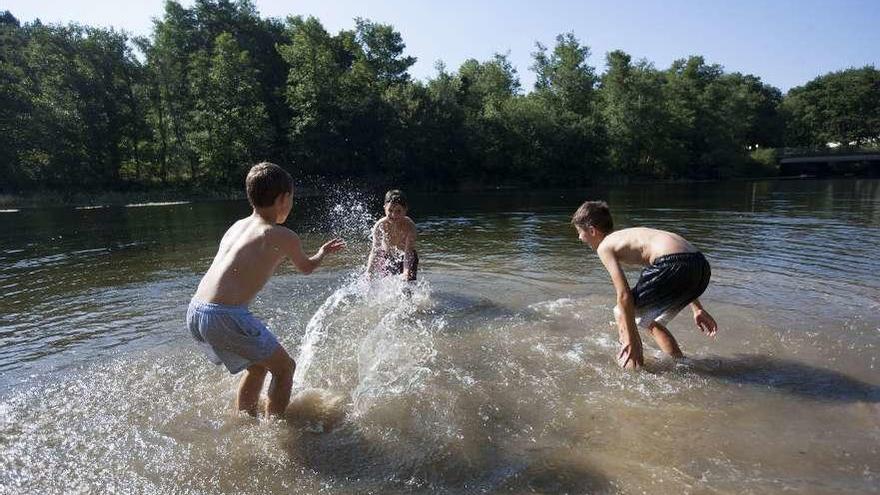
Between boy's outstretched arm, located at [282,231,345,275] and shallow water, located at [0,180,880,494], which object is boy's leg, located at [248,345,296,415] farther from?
boy's outstretched arm, located at [282,231,345,275]

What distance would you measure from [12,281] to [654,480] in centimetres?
1346

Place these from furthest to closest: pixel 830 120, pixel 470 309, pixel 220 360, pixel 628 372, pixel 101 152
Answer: pixel 830 120
pixel 101 152
pixel 470 309
pixel 628 372
pixel 220 360

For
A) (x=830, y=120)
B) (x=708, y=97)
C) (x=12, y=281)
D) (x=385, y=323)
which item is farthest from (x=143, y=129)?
(x=830, y=120)

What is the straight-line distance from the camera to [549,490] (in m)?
3.61

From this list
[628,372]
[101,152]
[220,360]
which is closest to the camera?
[220,360]

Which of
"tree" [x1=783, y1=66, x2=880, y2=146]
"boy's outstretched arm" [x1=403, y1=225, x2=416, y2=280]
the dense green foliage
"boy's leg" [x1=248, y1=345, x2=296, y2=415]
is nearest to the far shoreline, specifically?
the dense green foliage

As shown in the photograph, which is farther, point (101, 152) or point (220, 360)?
point (101, 152)

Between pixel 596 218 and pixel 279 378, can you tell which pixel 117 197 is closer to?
pixel 279 378

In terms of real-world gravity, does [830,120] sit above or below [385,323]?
above

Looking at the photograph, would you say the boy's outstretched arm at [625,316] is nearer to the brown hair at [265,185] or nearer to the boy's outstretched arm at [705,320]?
the boy's outstretched arm at [705,320]

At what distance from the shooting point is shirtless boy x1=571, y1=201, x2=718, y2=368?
17.9ft

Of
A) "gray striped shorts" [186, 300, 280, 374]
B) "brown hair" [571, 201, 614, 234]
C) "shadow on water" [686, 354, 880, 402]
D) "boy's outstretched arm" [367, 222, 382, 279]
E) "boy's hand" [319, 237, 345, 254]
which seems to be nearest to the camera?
"gray striped shorts" [186, 300, 280, 374]

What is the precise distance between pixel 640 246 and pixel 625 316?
2.54ft

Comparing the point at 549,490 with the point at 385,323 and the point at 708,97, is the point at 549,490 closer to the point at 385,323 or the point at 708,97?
the point at 385,323
